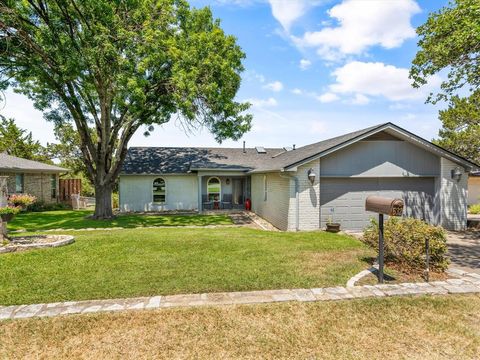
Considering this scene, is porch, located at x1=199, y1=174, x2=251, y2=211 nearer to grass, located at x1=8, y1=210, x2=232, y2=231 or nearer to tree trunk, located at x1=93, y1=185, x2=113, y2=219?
grass, located at x1=8, y1=210, x2=232, y2=231

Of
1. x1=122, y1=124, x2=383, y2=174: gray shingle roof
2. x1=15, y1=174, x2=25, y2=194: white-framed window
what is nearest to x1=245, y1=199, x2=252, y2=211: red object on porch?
x1=122, y1=124, x2=383, y2=174: gray shingle roof

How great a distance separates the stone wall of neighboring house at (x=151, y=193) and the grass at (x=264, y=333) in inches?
587

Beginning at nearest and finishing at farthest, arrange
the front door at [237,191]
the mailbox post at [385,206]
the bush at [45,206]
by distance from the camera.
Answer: the mailbox post at [385,206] → the bush at [45,206] → the front door at [237,191]

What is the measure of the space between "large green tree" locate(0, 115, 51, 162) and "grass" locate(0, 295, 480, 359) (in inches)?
1183

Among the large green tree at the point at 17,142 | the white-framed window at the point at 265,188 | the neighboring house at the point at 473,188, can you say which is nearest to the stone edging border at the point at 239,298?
the white-framed window at the point at 265,188

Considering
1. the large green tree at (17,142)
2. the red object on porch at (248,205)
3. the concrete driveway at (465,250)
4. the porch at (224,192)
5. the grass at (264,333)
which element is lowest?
the concrete driveway at (465,250)

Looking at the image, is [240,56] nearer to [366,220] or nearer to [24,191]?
[366,220]

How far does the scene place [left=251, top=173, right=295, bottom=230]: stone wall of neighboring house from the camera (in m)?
11.6

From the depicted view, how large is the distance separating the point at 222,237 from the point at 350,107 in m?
12.6

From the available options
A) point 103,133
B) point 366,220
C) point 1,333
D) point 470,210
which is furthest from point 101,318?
point 470,210

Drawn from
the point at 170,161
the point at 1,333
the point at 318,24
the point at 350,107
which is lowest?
the point at 1,333

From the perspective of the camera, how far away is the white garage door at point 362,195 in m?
11.5

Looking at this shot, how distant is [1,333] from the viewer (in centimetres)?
370

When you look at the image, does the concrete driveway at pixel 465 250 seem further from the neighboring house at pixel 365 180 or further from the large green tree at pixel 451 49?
the large green tree at pixel 451 49
